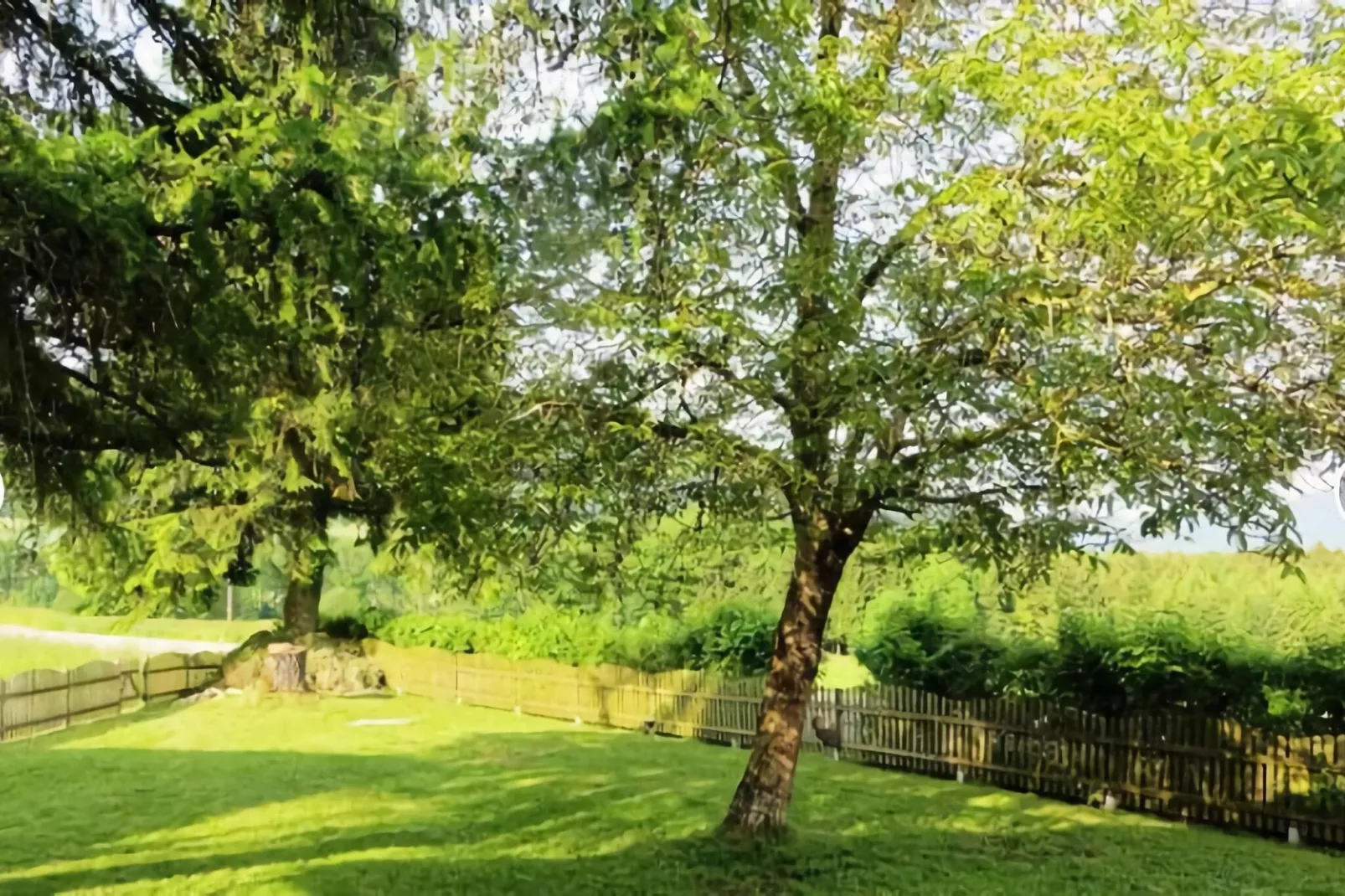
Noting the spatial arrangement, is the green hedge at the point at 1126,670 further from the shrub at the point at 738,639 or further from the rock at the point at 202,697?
the rock at the point at 202,697

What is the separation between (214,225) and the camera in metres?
4.79

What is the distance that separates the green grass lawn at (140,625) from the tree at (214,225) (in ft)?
59.4

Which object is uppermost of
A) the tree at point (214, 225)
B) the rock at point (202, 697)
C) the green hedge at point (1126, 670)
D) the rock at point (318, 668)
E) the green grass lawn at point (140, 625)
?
the tree at point (214, 225)

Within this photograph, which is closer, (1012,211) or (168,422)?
(168,422)

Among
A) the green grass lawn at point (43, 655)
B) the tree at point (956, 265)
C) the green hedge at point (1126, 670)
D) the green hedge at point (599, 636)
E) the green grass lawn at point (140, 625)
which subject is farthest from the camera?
the green grass lawn at point (140, 625)

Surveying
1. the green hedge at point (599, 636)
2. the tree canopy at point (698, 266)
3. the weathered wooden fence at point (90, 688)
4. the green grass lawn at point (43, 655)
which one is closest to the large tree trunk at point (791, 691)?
the tree canopy at point (698, 266)

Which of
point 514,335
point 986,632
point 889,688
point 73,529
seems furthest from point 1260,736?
point 73,529

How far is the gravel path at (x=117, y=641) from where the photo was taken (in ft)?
73.8

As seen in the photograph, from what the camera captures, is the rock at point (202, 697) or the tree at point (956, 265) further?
the rock at point (202, 697)

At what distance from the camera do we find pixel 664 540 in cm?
920

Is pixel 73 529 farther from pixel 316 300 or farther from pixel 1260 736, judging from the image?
pixel 1260 736

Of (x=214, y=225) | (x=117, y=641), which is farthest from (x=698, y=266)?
(x=117, y=641)

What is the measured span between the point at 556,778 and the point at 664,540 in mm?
4854

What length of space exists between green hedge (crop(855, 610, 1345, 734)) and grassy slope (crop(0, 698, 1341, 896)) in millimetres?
1116
